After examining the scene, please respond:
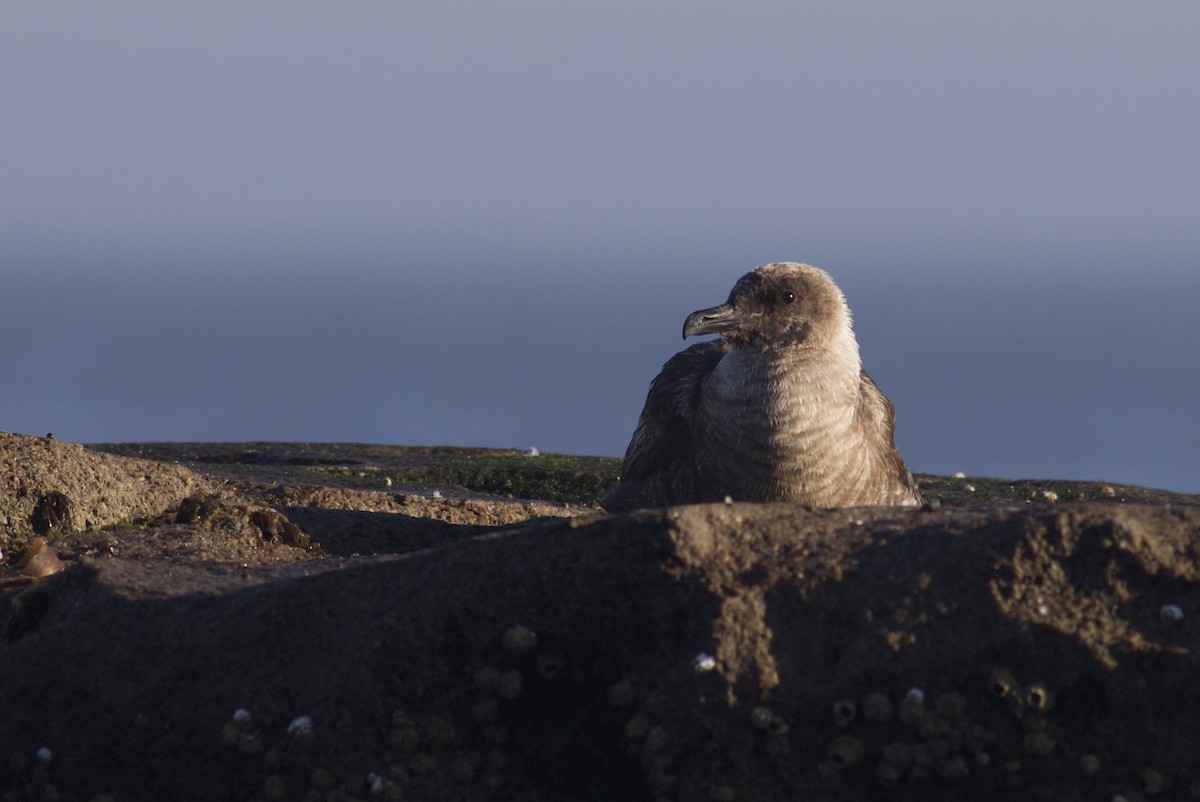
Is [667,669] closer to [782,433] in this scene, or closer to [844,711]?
[844,711]

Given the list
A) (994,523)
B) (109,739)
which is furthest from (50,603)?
(994,523)

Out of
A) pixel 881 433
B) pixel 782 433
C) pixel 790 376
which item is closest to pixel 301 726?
pixel 782 433

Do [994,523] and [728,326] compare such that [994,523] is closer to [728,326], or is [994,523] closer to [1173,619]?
[1173,619]

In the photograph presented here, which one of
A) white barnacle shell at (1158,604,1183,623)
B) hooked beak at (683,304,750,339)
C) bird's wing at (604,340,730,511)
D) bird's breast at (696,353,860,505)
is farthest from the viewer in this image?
bird's wing at (604,340,730,511)

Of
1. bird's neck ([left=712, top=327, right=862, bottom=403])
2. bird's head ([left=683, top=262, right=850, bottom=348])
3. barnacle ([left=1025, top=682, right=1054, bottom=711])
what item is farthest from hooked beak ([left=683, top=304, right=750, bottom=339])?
barnacle ([left=1025, top=682, right=1054, bottom=711])

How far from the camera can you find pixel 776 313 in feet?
29.7

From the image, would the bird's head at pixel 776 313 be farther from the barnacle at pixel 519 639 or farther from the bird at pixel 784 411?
the barnacle at pixel 519 639

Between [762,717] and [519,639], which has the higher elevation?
[519,639]

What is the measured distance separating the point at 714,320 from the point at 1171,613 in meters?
4.27

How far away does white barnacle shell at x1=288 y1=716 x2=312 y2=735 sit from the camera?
532cm

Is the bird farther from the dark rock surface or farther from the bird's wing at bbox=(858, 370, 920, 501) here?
the dark rock surface

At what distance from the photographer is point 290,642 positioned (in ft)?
18.2

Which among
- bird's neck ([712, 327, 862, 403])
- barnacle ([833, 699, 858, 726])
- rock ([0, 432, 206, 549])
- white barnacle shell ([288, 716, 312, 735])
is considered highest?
bird's neck ([712, 327, 862, 403])

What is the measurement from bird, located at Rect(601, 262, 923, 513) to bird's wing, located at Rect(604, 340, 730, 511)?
0.07 feet
